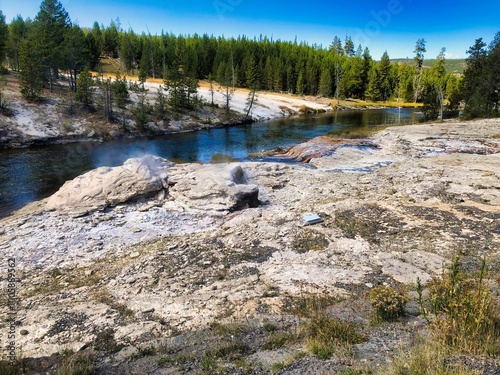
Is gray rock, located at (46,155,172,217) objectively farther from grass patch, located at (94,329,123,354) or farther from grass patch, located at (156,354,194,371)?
grass patch, located at (156,354,194,371)

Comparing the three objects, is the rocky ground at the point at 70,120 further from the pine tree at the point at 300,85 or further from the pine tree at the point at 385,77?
the pine tree at the point at 385,77

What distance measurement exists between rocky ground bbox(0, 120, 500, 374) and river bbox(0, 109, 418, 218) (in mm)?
6668

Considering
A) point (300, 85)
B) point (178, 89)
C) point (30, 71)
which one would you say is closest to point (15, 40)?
point (30, 71)

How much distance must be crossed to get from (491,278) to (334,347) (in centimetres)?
711

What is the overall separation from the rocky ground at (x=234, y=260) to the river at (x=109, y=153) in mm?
6668

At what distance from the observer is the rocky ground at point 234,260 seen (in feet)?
26.1

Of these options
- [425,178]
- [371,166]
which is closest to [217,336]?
[425,178]

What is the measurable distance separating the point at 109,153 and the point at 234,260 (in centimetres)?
3336

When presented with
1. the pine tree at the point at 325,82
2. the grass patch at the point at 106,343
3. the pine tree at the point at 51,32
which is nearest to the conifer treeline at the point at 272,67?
the pine tree at the point at 325,82

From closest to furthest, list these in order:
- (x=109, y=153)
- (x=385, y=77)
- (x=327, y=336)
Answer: (x=327, y=336), (x=109, y=153), (x=385, y=77)

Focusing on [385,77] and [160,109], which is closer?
[160,109]

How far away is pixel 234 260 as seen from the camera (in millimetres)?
13969

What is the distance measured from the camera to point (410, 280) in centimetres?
1155

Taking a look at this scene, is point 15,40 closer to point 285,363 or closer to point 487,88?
point 285,363
